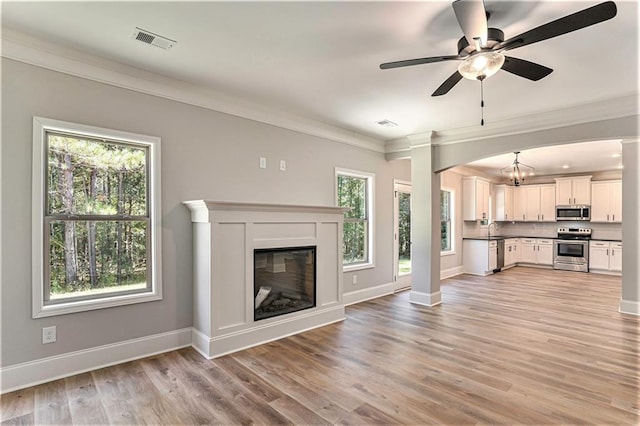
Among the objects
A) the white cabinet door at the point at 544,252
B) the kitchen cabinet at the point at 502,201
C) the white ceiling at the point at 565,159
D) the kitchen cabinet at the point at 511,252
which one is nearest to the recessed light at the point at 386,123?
the white ceiling at the point at 565,159

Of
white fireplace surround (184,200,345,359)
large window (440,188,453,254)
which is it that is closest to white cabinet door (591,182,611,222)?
large window (440,188,453,254)

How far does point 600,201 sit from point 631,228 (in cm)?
449

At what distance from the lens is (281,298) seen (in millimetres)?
3963

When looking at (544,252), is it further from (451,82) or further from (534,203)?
(451,82)

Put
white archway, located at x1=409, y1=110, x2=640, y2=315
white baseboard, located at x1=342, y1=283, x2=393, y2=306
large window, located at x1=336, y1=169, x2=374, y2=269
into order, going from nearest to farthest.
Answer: white archway, located at x1=409, y1=110, x2=640, y2=315
white baseboard, located at x1=342, y1=283, x2=393, y2=306
large window, located at x1=336, y1=169, x2=374, y2=269

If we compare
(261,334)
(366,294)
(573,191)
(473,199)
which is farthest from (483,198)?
(261,334)

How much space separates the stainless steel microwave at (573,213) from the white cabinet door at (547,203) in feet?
0.44

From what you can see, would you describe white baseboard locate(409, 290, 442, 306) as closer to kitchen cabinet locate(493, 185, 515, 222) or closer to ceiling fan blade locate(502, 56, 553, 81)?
ceiling fan blade locate(502, 56, 553, 81)

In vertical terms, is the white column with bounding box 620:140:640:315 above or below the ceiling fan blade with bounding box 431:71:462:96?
below

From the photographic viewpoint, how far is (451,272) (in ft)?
26.0

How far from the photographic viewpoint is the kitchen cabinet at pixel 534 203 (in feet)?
30.2

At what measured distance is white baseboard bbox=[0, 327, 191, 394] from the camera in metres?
2.61

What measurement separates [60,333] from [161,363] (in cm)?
86

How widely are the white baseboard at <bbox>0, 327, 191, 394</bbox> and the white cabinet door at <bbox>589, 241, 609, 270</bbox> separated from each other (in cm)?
954
